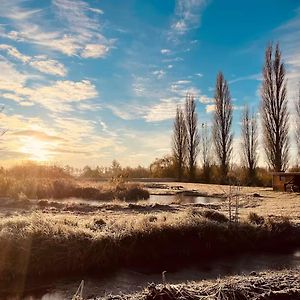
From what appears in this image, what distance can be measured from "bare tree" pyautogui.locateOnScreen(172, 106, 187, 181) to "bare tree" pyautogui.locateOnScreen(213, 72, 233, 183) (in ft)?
19.4

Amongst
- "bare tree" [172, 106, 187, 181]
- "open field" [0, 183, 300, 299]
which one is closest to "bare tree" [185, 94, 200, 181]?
"bare tree" [172, 106, 187, 181]

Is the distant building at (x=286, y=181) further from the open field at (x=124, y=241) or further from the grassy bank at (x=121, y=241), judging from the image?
the grassy bank at (x=121, y=241)

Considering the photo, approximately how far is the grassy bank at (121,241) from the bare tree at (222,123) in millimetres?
28222

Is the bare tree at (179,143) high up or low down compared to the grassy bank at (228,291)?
up

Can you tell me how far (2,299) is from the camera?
793cm

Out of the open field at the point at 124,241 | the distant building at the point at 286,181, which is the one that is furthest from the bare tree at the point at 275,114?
the open field at the point at 124,241

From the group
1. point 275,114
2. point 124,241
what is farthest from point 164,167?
point 124,241

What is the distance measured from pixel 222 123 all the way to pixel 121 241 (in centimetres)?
3323

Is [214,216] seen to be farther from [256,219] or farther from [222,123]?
[222,123]

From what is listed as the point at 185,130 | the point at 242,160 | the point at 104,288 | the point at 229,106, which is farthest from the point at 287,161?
the point at 104,288

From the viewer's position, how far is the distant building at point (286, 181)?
87.5ft

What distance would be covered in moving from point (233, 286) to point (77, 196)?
23037mm

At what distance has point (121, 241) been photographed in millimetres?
11172

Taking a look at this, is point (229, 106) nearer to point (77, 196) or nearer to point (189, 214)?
point (77, 196)
